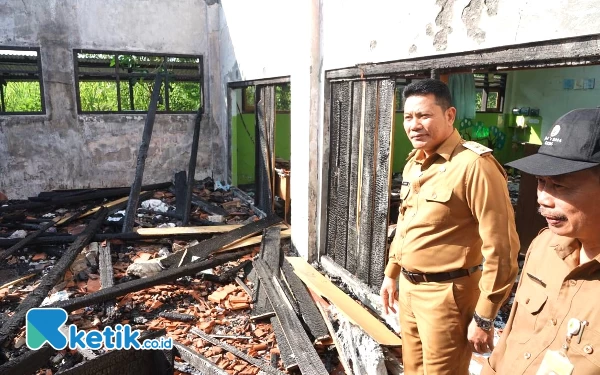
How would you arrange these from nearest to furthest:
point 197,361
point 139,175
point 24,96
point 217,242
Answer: point 197,361
point 217,242
point 139,175
point 24,96

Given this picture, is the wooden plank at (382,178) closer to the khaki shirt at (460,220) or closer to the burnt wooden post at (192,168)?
the khaki shirt at (460,220)

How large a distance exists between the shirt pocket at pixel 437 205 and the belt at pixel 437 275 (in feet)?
0.98

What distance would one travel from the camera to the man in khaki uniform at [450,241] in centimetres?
199

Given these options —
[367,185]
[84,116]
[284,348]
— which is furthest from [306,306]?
[84,116]

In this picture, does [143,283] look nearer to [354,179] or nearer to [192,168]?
[354,179]

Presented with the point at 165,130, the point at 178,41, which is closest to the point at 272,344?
the point at 165,130

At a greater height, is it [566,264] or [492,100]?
[492,100]

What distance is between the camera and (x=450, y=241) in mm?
2221

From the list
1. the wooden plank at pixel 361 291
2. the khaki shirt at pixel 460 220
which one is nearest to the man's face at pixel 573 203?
the khaki shirt at pixel 460 220

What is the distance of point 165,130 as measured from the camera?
9914 millimetres

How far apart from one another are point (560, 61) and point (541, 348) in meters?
1.71

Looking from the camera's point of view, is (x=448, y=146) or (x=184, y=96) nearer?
(x=448, y=146)

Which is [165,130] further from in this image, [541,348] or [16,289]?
[541,348]

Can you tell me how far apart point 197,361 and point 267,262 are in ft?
6.52
